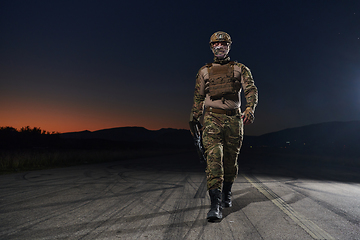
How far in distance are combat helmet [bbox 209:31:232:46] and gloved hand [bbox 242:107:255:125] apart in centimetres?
120

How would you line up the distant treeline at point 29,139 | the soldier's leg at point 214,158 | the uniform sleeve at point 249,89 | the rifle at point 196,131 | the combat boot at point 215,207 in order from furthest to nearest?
the distant treeline at point 29,139
the rifle at point 196,131
the uniform sleeve at point 249,89
the soldier's leg at point 214,158
the combat boot at point 215,207

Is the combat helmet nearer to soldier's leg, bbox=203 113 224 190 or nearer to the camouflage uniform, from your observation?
the camouflage uniform

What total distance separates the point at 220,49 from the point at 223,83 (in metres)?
0.59

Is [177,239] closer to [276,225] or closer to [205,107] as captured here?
[276,225]

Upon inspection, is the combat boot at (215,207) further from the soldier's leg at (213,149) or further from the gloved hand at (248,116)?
the gloved hand at (248,116)

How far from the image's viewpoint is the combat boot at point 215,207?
11.9 ft

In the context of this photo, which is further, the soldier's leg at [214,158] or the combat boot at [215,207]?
the soldier's leg at [214,158]

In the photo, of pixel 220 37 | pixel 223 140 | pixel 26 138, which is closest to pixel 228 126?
pixel 223 140

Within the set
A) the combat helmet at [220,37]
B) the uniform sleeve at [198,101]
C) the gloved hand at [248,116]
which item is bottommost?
the gloved hand at [248,116]

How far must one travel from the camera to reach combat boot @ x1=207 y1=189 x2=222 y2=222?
11.9ft

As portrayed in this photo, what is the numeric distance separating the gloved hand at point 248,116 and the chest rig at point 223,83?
1.05 ft

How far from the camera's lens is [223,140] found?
4.52 metres

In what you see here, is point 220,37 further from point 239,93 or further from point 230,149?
point 230,149

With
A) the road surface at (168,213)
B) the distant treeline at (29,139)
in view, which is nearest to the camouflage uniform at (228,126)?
the road surface at (168,213)
